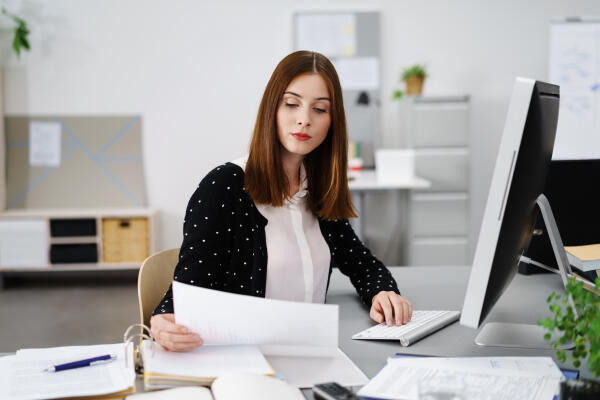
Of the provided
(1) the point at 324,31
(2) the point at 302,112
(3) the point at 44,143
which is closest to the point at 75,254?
(3) the point at 44,143

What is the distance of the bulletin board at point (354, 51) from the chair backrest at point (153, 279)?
3.39m

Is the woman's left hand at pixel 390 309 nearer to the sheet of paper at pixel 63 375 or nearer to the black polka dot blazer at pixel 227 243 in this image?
the black polka dot blazer at pixel 227 243

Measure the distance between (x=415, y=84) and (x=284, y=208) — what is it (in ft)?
11.1

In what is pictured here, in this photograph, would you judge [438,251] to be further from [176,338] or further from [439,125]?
[176,338]

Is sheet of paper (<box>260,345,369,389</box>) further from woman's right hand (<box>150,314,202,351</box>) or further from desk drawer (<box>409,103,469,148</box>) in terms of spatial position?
desk drawer (<box>409,103,469,148</box>)

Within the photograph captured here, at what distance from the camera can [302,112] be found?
1.40m

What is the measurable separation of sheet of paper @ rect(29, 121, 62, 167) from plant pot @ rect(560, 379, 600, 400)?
4.81 meters

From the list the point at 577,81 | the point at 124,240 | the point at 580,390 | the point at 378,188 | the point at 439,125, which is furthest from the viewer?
the point at 577,81

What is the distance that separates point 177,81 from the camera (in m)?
4.89

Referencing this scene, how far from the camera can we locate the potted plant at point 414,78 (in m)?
4.60

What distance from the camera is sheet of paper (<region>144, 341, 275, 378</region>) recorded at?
0.95 m

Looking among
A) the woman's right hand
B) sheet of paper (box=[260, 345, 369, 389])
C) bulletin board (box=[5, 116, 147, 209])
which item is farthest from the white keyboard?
bulletin board (box=[5, 116, 147, 209])

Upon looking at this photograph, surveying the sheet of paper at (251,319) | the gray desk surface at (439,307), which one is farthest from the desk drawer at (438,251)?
the sheet of paper at (251,319)

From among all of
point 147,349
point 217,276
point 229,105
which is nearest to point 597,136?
point 229,105
